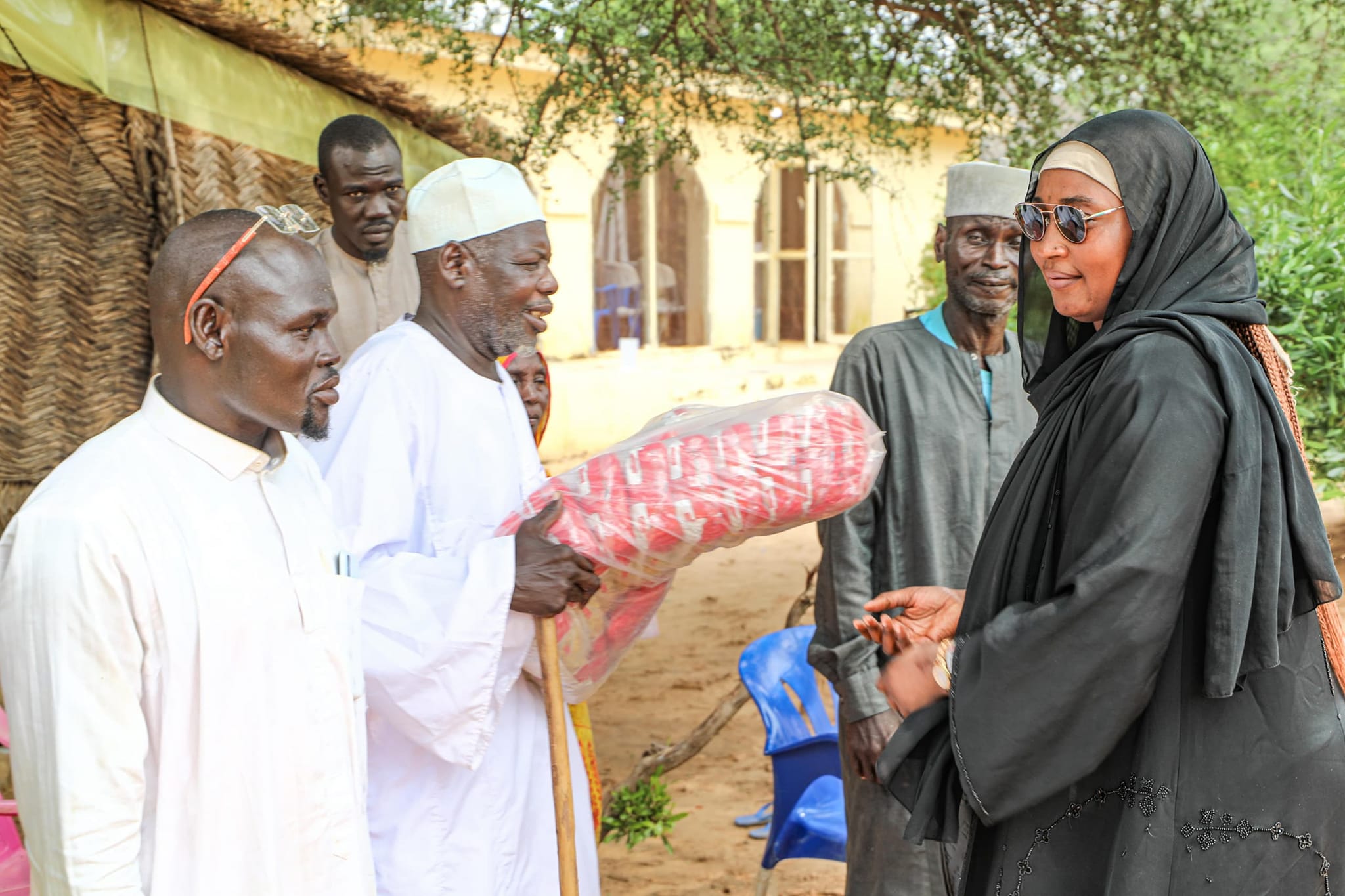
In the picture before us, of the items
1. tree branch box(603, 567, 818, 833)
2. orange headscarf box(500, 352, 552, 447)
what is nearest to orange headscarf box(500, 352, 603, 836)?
orange headscarf box(500, 352, 552, 447)

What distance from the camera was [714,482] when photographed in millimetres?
2197

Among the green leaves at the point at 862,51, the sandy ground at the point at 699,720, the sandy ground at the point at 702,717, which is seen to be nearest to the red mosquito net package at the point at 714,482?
the sandy ground at the point at 702,717

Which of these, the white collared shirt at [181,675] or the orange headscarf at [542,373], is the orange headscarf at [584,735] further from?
the white collared shirt at [181,675]

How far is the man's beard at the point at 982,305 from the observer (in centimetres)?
326

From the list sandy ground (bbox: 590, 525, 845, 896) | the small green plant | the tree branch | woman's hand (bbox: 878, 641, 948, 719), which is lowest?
sandy ground (bbox: 590, 525, 845, 896)

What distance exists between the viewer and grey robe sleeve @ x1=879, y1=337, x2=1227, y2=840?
1.82m

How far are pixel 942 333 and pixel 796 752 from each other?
150 centimetres

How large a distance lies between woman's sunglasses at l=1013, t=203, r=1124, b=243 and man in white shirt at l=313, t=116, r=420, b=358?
9.85ft

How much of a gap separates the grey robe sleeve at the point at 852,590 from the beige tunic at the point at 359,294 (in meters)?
2.07

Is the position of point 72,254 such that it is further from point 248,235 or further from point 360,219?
point 248,235

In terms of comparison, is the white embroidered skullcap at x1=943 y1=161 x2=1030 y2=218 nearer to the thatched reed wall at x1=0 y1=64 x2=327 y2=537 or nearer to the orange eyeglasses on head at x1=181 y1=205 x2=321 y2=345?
the orange eyeglasses on head at x1=181 y1=205 x2=321 y2=345

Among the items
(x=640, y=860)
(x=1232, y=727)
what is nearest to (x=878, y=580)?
(x=1232, y=727)

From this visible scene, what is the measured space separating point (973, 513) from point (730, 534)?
116 cm

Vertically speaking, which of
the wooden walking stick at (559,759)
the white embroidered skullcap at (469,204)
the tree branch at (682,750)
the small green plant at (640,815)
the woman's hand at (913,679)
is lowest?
the small green plant at (640,815)
